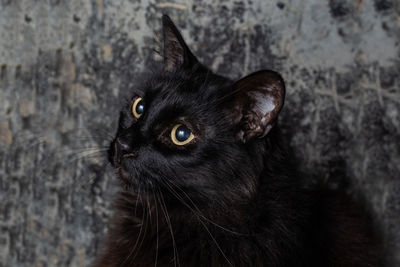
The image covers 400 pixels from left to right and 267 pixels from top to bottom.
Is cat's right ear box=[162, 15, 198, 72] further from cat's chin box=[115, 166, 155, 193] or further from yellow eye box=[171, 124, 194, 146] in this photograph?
cat's chin box=[115, 166, 155, 193]

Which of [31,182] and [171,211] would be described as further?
[31,182]

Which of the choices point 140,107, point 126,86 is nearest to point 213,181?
point 140,107

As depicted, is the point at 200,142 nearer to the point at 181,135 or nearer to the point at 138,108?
the point at 181,135

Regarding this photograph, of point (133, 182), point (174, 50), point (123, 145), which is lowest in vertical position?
point (133, 182)

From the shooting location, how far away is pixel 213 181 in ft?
4.42

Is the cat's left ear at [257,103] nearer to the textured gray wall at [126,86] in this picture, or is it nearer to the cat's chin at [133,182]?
the cat's chin at [133,182]

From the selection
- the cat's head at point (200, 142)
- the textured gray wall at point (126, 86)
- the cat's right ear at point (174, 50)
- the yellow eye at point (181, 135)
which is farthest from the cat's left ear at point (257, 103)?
the textured gray wall at point (126, 86)

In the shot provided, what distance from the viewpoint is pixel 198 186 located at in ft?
4.44

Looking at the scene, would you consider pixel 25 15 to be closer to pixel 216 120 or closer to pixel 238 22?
pixel 238 22

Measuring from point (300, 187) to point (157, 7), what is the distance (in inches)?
35.1

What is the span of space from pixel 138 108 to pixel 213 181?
35 cm

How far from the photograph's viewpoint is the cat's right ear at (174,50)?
146 centimetres

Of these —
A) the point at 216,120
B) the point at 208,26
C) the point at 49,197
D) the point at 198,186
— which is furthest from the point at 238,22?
the point at 49,197

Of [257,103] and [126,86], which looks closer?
[257,103]
